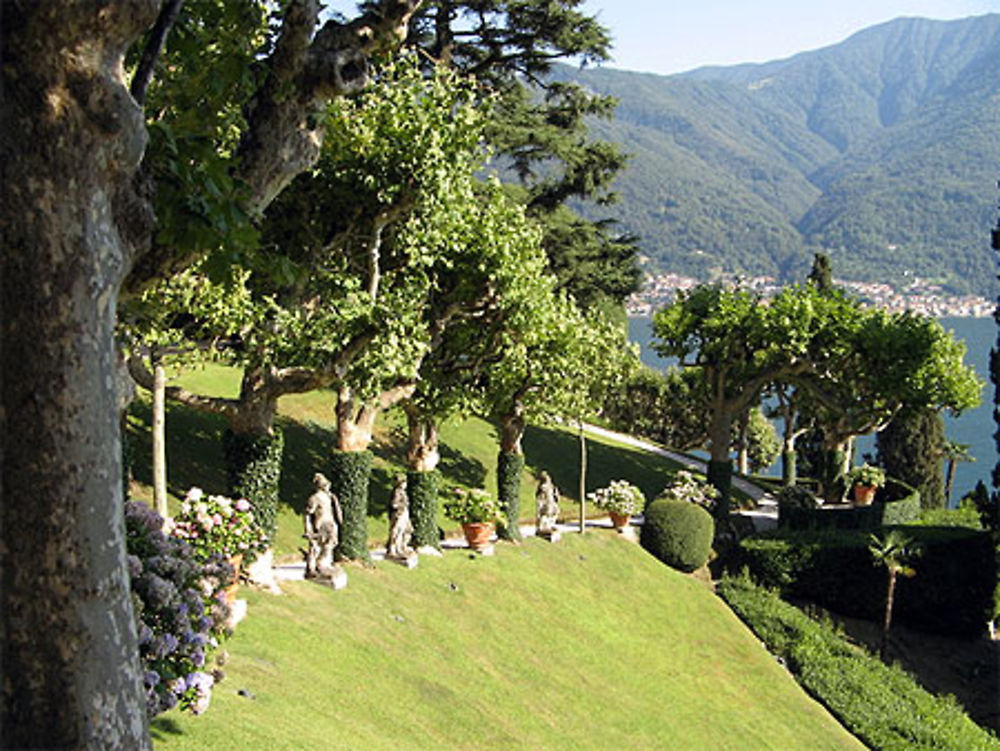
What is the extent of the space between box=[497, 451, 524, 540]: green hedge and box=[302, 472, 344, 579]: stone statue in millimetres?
8661

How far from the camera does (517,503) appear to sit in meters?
28.2

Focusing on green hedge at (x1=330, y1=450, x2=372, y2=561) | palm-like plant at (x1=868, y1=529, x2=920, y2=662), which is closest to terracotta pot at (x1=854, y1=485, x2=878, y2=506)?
palm-like plant at (x1=868, y1=529, x2=920, y2=662)

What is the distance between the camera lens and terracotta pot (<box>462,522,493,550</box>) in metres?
25.6

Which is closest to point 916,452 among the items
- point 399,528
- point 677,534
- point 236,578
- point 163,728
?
point 677,534

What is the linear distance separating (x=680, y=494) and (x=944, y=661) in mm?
9674

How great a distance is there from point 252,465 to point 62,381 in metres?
15.0

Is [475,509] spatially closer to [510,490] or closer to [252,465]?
[510,490]

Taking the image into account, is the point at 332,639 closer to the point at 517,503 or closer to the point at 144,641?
the point at 144,641

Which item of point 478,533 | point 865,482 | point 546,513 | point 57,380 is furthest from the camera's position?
point 865,482

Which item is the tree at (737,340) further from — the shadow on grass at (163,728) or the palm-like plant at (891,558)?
the shadow on grass at (163,728)

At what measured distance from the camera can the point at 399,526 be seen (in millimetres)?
22578

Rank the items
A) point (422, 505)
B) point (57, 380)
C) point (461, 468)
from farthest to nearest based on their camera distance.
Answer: point (461, 468) < point (422, 505) < point (57, 380)

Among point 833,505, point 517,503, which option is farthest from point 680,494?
point 833,505

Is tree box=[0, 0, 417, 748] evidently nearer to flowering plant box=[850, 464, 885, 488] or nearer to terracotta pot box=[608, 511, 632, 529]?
terracotta pot box=[608, 511, 632, 529]
